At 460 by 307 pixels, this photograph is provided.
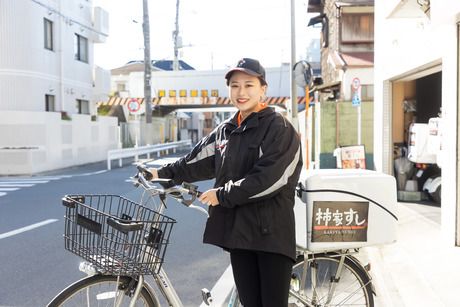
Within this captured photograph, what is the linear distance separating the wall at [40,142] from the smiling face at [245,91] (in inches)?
633

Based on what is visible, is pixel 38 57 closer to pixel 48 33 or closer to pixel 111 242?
pixel 48 33

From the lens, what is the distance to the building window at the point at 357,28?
18281mm

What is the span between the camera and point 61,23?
21.9m

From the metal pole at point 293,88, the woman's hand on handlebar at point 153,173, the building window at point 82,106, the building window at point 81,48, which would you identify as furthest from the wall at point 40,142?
the woman's hand on handlebar at point 153,173

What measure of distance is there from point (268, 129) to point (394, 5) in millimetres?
5809

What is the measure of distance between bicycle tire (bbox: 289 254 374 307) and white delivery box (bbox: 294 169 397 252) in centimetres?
14

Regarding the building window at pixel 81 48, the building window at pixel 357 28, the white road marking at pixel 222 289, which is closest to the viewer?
the white road marking at pixel 222 289

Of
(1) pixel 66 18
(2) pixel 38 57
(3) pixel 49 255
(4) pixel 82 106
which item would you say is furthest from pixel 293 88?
(3) pixel 49 255

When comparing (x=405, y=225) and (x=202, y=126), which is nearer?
(x=405, y=225)

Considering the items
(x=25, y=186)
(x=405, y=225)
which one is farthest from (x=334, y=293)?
(x=25, y=186)

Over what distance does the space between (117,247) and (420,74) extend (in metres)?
7.29

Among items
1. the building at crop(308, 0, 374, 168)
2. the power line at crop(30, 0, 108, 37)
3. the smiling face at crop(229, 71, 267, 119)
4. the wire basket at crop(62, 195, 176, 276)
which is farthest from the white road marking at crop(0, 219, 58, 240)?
the power line at crop(30, 0, 108, 37)

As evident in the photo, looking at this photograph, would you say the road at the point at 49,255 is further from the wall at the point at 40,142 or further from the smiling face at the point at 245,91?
the wall at the point at 40,142

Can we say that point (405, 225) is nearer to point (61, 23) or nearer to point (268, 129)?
point (268, 129)
